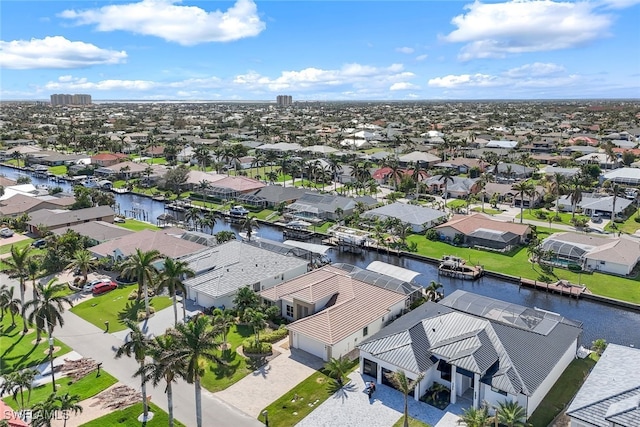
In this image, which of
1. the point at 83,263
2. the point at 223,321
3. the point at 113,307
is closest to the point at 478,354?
the point at 223,321

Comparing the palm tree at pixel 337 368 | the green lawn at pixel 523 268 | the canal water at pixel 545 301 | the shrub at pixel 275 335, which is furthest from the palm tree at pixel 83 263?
the green lawn at pixel 523 268

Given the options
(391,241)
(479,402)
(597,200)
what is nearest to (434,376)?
(479,402)

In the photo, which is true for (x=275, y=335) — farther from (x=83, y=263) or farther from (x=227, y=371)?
(x=83, y=263)

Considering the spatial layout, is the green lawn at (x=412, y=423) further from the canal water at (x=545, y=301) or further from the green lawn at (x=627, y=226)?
the green lawn at (x=627, y=226)

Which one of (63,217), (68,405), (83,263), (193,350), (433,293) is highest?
(193,350)

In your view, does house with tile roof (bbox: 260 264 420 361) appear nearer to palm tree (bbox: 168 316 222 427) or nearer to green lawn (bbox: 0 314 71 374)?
palm tree (bbox: 168 316 222 427)

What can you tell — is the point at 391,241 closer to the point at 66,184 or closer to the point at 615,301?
the point at 615,301
